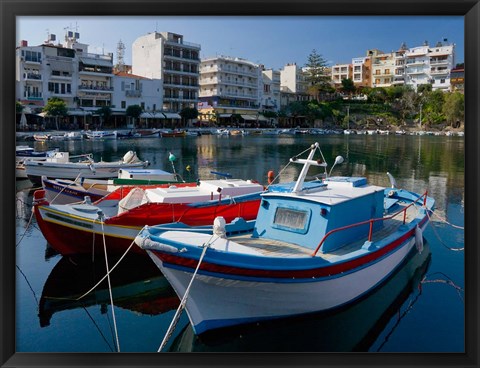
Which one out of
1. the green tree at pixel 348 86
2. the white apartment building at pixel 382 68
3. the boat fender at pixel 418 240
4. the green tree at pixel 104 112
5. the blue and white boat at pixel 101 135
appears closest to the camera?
the boat fender at pixel 418 240

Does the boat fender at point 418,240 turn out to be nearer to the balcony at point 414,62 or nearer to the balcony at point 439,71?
the balcony at point 439,71

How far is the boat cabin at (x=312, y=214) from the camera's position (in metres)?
7.02

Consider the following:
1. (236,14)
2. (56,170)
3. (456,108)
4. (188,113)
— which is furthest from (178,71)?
(236,14)

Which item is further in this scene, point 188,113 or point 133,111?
point 188,113

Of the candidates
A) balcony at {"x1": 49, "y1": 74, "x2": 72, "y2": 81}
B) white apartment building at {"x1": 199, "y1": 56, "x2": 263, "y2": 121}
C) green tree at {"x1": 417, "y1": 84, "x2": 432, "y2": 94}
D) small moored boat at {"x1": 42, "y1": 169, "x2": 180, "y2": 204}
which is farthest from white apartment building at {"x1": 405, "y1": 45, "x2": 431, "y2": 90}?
small moored boat at {"x1": 42, "y1": 169, "x2": 180, "y2": 204}

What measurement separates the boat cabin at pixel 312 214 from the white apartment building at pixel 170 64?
55.5m

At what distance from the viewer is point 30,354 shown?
3.83 metres

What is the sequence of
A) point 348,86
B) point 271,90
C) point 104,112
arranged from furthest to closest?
point 348,86 → point 271,90 → point 104,112

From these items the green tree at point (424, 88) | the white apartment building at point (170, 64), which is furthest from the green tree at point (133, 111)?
the green tree at point (424, 88)

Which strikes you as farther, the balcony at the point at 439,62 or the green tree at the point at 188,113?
the balcony at the point at 439,62

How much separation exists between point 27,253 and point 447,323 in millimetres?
8020

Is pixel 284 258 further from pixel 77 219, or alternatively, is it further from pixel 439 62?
pixel 439 62

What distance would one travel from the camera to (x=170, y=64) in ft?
201

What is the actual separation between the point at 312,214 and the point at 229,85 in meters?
64.6
